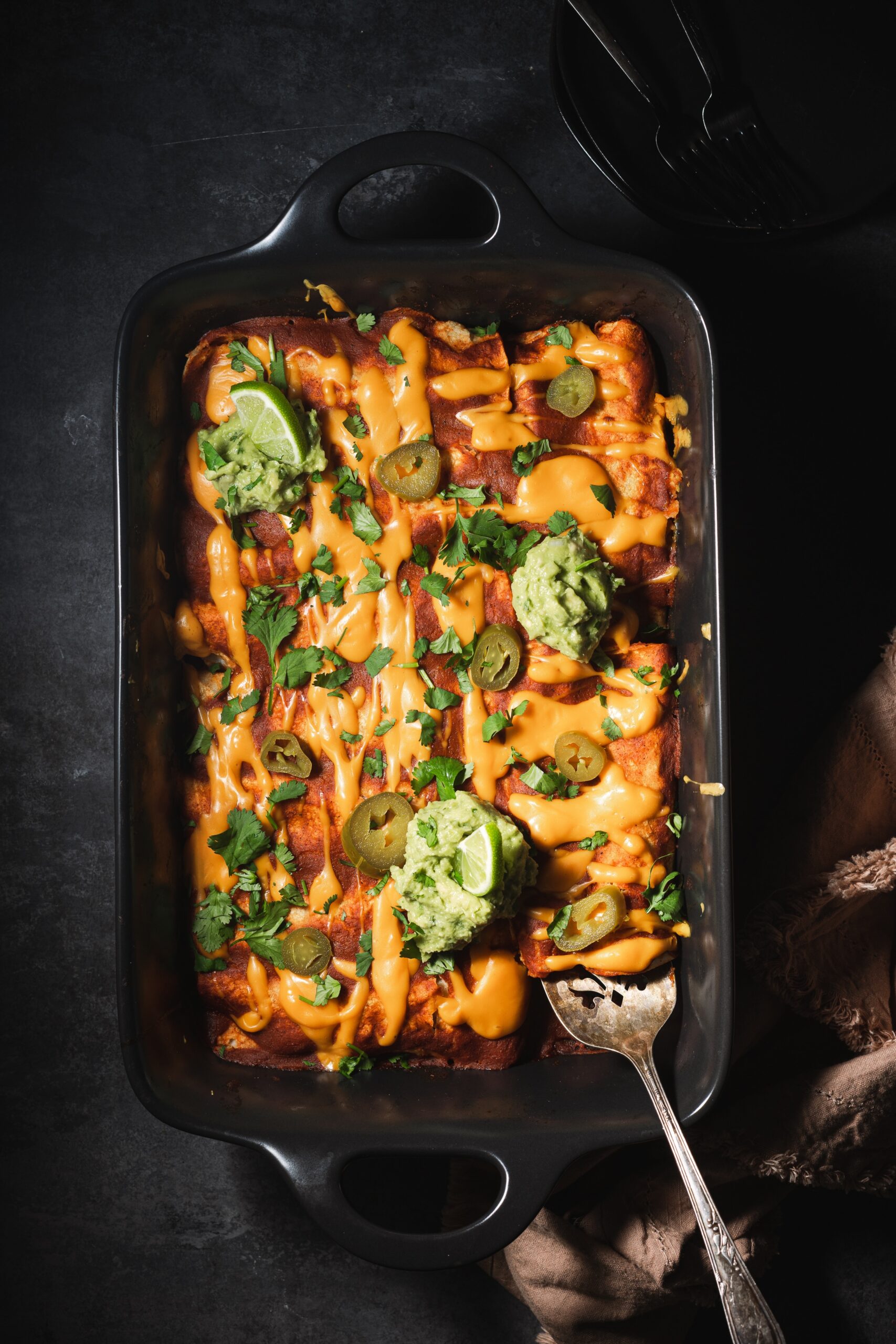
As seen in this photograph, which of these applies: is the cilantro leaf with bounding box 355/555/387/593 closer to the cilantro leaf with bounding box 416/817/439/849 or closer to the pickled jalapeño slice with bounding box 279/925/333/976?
the cilantro leaf with bounding box 416/817/439/849

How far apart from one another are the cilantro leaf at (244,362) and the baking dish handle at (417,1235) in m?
1.65

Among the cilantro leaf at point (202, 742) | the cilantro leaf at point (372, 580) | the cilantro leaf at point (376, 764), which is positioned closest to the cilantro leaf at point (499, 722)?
the cilantro leaf at point (376, 764)

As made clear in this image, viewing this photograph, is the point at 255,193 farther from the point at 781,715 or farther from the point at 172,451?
the point at 781,715

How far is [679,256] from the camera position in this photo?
240 centimetres

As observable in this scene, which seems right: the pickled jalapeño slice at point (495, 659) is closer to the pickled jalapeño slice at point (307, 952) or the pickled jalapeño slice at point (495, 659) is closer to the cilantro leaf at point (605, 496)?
the cilantro leaf at point (605, 496)

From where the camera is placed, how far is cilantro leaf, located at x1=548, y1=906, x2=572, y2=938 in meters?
2.02

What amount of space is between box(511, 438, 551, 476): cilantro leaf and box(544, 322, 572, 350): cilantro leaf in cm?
26

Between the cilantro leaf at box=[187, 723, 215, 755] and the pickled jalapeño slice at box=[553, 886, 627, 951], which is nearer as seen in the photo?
the pickled jalapeño slice at box=[553, 886, 627, 951]

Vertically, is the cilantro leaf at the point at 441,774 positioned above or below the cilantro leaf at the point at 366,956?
above

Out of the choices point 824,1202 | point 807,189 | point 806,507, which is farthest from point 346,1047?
point 807,189

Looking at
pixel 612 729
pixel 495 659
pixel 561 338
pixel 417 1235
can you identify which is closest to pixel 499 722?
pixel 495 659

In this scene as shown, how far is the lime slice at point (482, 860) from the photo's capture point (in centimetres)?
179

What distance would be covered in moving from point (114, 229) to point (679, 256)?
146cm

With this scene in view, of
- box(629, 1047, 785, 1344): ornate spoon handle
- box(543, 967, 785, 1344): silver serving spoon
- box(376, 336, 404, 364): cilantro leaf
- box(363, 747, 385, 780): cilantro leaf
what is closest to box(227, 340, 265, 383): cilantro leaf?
box(376, 336, 404, 364): cilantro leaf
